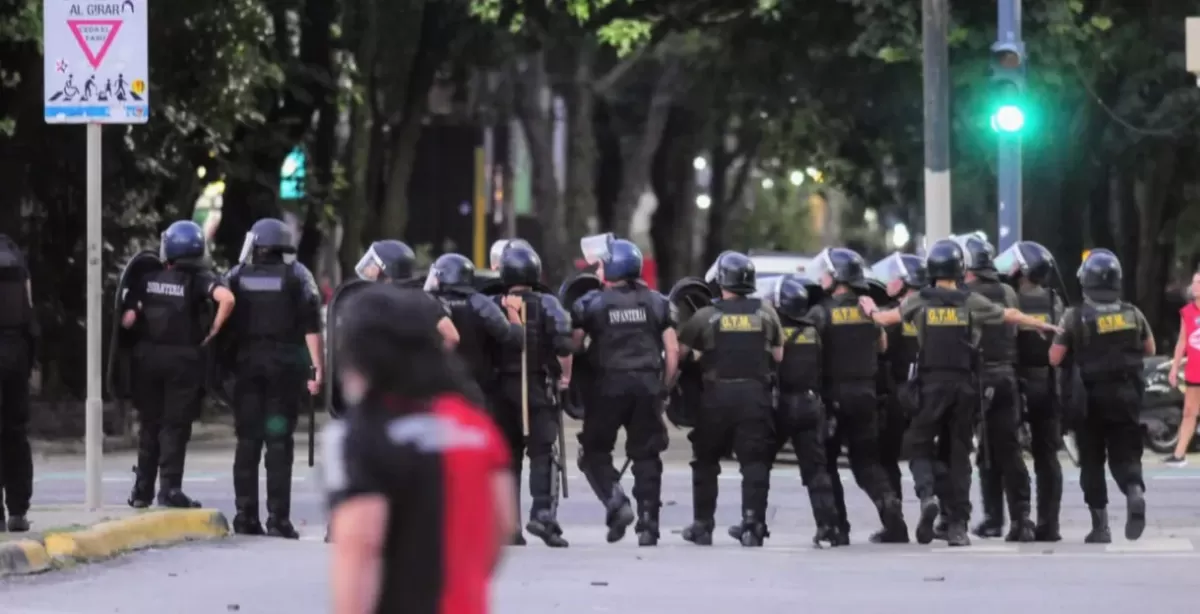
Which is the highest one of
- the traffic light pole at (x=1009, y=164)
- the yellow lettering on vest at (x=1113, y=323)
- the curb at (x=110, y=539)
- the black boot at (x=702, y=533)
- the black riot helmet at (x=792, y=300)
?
the traffic light pole at (x=1009, y=164)

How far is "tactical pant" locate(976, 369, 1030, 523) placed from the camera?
14781mm

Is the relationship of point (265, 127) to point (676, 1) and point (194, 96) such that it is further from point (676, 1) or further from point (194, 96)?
point (676, 1)

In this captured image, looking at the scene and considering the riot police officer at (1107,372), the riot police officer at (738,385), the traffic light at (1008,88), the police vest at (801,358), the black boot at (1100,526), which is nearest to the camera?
the riot police officer at (738,385)

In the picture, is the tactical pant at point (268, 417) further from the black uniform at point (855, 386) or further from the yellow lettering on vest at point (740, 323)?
the black uniform at point (855, 386)

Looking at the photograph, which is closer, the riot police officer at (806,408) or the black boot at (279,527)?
the black boot at (279,527)

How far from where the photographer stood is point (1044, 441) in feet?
49.7

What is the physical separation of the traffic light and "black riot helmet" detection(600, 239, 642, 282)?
8795mm

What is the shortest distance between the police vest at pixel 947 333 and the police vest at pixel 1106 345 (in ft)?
2.24

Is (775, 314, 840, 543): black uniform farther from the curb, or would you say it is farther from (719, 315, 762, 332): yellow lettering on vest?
the curb

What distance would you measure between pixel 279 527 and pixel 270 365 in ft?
3.20

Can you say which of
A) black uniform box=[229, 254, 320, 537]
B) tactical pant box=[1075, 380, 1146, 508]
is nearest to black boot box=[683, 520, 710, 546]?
tactical pant box=[1075, 380, 1146, 508]

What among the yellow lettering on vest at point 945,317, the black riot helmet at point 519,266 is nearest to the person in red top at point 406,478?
the black riot helmet at point 519,266

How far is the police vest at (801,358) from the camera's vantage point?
47.9 feet

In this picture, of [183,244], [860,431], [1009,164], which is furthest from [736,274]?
[1009,164]
